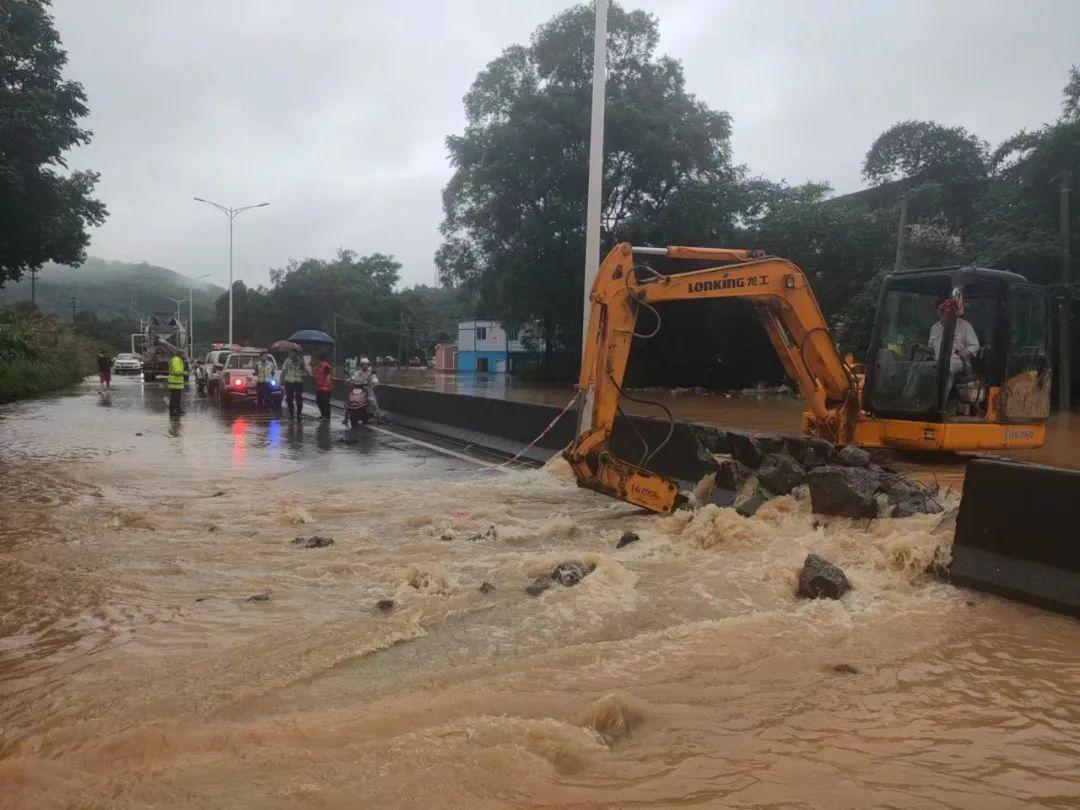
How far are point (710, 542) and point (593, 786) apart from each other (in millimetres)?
4324

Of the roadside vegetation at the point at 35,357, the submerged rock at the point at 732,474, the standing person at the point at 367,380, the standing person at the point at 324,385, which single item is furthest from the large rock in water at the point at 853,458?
the roadside vegetation at the point at 35,357

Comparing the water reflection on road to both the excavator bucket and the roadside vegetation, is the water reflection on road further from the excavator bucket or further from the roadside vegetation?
the roadside vegetation

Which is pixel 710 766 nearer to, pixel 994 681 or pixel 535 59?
pixel 994 681

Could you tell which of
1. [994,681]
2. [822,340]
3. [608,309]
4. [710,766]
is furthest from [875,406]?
[710,766]

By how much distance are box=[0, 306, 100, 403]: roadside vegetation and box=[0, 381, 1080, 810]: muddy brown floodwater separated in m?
25.5

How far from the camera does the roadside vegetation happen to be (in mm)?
30094

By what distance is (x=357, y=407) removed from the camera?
19891 millimetres

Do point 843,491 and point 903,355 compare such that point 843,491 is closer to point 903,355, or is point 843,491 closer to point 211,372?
point 903,355

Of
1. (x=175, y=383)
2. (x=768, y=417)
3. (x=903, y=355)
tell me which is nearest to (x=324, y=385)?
(x=175, y=383)

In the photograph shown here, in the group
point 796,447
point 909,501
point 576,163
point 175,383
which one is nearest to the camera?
point 909,501

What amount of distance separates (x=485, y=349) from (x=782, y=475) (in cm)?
7579

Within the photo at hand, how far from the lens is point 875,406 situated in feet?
38.4

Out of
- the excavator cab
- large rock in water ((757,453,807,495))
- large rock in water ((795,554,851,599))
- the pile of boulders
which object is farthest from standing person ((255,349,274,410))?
large rock in water ((795,554,851,599))

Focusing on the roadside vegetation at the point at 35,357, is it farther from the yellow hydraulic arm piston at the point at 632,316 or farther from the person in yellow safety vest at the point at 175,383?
the yellow hydraulic arm piston at the point at 632,316
